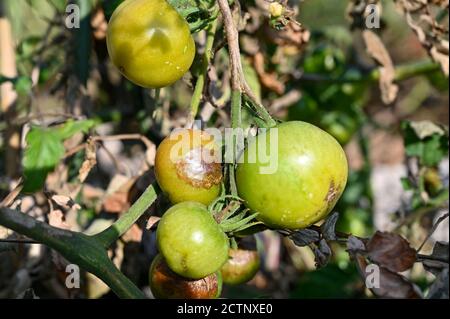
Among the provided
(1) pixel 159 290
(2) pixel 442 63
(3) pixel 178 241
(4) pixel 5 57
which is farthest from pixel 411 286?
(4) pixel 5 57

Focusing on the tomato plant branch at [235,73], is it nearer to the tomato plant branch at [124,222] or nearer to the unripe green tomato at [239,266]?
the tomato plant branch at [124,222]

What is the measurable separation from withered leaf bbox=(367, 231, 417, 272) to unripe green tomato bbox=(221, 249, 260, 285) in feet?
1.14

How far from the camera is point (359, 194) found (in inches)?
97.0

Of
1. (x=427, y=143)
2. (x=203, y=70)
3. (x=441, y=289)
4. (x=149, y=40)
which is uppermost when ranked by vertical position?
(x=149, y=40)

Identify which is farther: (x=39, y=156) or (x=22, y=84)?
(x=22, y=84)

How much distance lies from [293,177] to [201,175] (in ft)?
0.58

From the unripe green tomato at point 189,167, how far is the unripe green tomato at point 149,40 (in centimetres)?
11

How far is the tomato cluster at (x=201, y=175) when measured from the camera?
3.30 ft

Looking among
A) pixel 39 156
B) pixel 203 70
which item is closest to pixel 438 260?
pixel 203 70

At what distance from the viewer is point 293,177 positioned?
1.00 meters

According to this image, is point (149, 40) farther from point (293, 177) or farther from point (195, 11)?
point (293, 177)

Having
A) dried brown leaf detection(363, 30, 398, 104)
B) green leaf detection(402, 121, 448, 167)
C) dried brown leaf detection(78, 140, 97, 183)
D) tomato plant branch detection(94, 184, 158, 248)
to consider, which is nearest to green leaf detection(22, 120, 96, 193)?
dried brown leaf detection(78, 140, 97, 183)

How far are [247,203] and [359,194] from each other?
1495 mm
